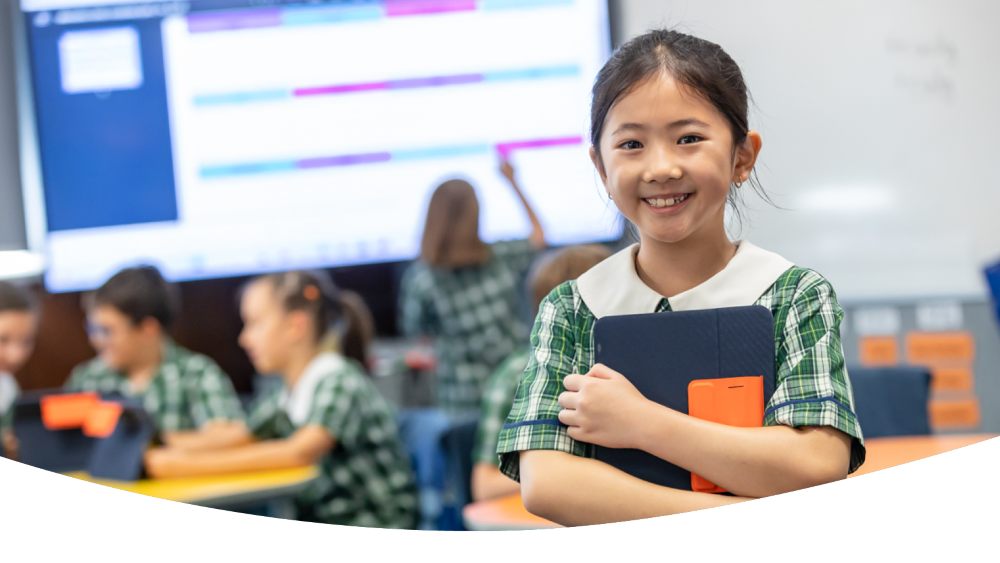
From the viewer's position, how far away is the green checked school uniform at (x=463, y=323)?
1.53 metres

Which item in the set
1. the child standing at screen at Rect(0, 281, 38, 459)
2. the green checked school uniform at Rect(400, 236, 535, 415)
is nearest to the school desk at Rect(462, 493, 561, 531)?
the green checked school uniform at Rect(400, 236, 535, 415)

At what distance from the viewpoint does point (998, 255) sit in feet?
1.79

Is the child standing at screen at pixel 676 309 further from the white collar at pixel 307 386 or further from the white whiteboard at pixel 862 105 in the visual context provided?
the white collar at pixel 307 386

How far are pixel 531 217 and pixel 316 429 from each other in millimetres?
772

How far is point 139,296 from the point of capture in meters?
1.58

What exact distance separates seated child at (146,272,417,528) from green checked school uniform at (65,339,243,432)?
0.34 ft

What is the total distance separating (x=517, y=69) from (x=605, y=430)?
0.74 m

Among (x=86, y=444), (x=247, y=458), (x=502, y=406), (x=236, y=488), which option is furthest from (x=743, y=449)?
(x=86, y=444)

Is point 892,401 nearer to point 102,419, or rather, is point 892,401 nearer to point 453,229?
point 453,229

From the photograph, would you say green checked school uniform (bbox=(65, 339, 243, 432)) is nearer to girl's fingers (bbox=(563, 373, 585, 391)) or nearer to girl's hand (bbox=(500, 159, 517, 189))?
girl's hand (bbox=(500, 159, 517, 189))

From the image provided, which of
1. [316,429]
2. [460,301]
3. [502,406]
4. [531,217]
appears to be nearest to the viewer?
[531,217]

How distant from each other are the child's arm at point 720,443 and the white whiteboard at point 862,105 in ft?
0.38

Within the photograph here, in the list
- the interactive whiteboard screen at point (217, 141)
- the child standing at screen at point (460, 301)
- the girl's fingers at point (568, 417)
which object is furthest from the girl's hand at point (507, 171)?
the interactive whiteboard screen at point (217, 141)

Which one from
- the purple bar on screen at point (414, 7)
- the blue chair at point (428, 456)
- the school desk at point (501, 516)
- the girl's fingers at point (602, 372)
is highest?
the purple bar on screen at point (414, 7)
